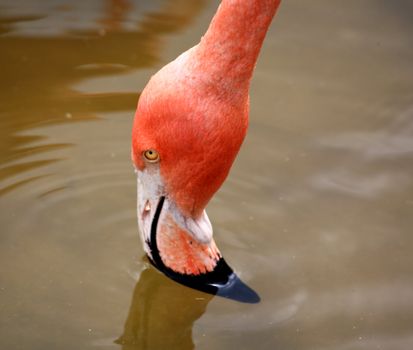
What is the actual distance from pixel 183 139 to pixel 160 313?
96 cm

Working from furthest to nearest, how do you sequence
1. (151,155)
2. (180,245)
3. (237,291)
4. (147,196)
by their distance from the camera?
(237,291), (180,245), (147,196), (151,155)

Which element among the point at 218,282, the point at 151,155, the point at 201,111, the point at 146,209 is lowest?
the point at 218,282

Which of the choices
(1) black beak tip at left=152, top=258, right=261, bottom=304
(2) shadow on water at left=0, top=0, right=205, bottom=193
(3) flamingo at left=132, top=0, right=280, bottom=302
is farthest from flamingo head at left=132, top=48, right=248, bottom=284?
(2) shadow on water at left=0, top=0, right=205, bottom=193

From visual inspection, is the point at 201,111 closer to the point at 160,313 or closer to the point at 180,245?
the point at 180,245

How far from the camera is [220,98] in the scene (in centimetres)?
311

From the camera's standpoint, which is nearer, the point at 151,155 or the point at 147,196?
the point at 151,155

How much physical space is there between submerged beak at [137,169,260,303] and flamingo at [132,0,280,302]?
1 centimetres

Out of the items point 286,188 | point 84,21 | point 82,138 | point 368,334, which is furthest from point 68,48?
point 368,334

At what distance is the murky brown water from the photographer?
11.9 ft

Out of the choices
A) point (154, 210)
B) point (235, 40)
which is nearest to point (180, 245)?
point (154, 210)

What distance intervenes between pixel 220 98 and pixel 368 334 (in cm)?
126

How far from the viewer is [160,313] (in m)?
3.72

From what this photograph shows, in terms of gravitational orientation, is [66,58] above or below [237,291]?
above

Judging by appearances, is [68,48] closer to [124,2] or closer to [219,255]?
[124,2]
